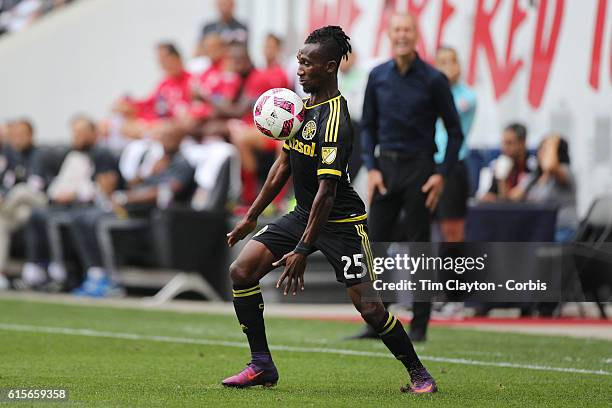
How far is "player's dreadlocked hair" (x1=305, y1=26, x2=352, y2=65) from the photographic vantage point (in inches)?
278

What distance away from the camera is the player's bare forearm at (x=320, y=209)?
6.86 meters

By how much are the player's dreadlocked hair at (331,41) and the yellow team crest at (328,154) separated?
1.71 feet

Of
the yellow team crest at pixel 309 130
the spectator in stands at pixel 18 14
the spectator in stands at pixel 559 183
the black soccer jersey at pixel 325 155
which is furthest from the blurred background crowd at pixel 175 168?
the yellow team crest at pixel 309 130

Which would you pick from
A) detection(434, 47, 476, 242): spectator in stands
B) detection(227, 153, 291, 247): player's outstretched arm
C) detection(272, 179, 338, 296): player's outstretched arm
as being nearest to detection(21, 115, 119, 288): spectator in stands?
detection(434, 47, 476, 242): spectator in stands

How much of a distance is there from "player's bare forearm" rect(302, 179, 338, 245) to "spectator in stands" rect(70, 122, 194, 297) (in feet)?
26.5

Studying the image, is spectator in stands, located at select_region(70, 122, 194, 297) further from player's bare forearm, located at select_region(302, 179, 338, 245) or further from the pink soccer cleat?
player's bare forearm, located at select_region(302, 179, 338, 245)

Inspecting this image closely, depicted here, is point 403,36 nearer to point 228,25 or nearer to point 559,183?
point 559,183

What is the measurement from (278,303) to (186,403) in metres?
7.37

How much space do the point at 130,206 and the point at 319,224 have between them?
8.33 metres

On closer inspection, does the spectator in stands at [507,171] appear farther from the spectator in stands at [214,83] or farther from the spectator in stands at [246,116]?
the spectator in stands at [214,83]

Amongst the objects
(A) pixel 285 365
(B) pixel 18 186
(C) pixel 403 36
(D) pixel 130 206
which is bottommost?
(B) pixel 18 186

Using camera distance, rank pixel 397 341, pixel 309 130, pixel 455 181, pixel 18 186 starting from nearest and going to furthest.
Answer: pixel 309 130
pixel 397 341
pixel 455 181
pixel 18 186

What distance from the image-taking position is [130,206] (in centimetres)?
1497

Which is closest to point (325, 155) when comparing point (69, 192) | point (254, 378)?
point (254, 378)
